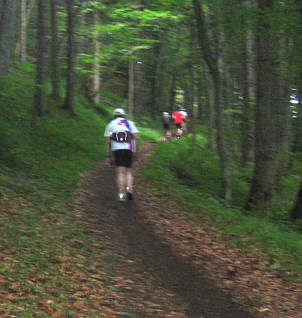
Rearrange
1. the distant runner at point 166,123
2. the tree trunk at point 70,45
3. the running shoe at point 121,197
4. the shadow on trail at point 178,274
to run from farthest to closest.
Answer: the distant runner at point 166,123, the tree trunk at point 70,45, the running shoe at point 121,197, the shadow on trail at point 178,274

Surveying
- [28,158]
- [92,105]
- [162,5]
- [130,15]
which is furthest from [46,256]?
[92,105]

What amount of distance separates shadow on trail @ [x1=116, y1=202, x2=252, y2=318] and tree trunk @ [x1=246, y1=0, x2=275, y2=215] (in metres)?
3.90

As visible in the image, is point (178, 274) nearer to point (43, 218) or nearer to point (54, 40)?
point (43, 218)

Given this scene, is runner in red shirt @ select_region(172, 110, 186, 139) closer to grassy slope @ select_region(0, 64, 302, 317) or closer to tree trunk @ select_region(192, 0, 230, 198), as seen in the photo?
grassy slope @ select_region(0, 64, 302, 317)

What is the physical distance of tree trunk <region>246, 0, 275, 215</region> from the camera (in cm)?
1178

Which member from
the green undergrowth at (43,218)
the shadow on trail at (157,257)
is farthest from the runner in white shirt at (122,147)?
the green undergrowth at (43,218)

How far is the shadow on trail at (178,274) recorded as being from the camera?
6.18m

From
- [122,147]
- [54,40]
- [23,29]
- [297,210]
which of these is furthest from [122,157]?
[23,29]

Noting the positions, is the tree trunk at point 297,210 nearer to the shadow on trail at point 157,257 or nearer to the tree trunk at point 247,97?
the tree trunk at point 247,97

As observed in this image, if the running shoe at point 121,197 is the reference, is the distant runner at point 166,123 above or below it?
above

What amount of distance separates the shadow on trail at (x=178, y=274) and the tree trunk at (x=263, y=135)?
390 cm

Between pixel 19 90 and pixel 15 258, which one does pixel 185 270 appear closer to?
pixel 15 258

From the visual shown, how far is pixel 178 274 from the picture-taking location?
7262 mm

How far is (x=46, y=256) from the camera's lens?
273 inches
